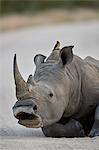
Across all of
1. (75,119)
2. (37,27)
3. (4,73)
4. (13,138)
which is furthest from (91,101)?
(37,27)

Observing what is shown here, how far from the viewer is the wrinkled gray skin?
26.6ft

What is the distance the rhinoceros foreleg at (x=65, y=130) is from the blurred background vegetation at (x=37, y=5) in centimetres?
2045

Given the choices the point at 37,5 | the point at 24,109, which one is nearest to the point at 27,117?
the point at 24,109

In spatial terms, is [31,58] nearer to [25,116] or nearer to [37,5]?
[25,116]

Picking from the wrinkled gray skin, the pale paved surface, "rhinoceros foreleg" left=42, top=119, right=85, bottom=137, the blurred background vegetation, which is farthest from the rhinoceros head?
the blurred background vegetation

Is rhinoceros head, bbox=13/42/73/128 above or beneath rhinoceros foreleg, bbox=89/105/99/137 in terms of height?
above

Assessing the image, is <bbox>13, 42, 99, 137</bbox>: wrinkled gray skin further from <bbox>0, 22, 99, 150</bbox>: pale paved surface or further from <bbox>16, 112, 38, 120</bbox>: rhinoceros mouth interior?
<bbox>0, 22, 99, 150</bbox>: pale paved surface

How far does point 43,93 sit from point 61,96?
1.13 feet

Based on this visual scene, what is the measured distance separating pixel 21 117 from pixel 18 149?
11.5 inches

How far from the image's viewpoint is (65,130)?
29.8ft

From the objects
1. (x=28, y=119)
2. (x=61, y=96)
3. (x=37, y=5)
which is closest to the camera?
(x=28, y=119)

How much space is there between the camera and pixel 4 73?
57.4ft

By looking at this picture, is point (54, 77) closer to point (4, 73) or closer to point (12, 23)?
point (4, 73)

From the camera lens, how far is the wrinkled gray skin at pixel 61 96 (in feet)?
26.6
